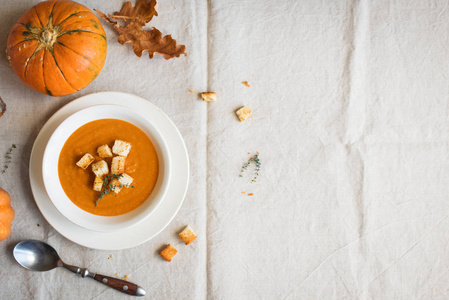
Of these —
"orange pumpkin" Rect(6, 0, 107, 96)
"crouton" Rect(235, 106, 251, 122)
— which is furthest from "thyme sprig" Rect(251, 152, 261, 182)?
"orange pumpkin" Rect(6, 0, 107, 96)

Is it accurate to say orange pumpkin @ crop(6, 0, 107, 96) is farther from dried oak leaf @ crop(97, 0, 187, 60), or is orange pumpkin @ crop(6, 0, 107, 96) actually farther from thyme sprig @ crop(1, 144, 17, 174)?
thyme sprig @ crop(1, 144, 17, 174)

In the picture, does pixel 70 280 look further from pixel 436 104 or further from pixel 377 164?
pixel 436 104

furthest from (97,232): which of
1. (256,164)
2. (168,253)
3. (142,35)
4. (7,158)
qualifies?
(142,35)

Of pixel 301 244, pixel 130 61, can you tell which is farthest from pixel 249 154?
pixel 130 61

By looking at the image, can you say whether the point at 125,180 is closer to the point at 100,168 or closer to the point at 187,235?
the point at 100,168

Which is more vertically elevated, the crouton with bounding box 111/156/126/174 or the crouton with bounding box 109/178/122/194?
the crouton with bounding box 111/156/126/174

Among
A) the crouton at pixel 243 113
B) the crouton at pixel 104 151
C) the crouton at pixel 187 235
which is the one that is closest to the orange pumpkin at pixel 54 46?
the crouton at pixel 104 151

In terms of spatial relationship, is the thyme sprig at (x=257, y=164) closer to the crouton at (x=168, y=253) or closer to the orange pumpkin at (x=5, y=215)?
the crouton at (x=168, y=253)
